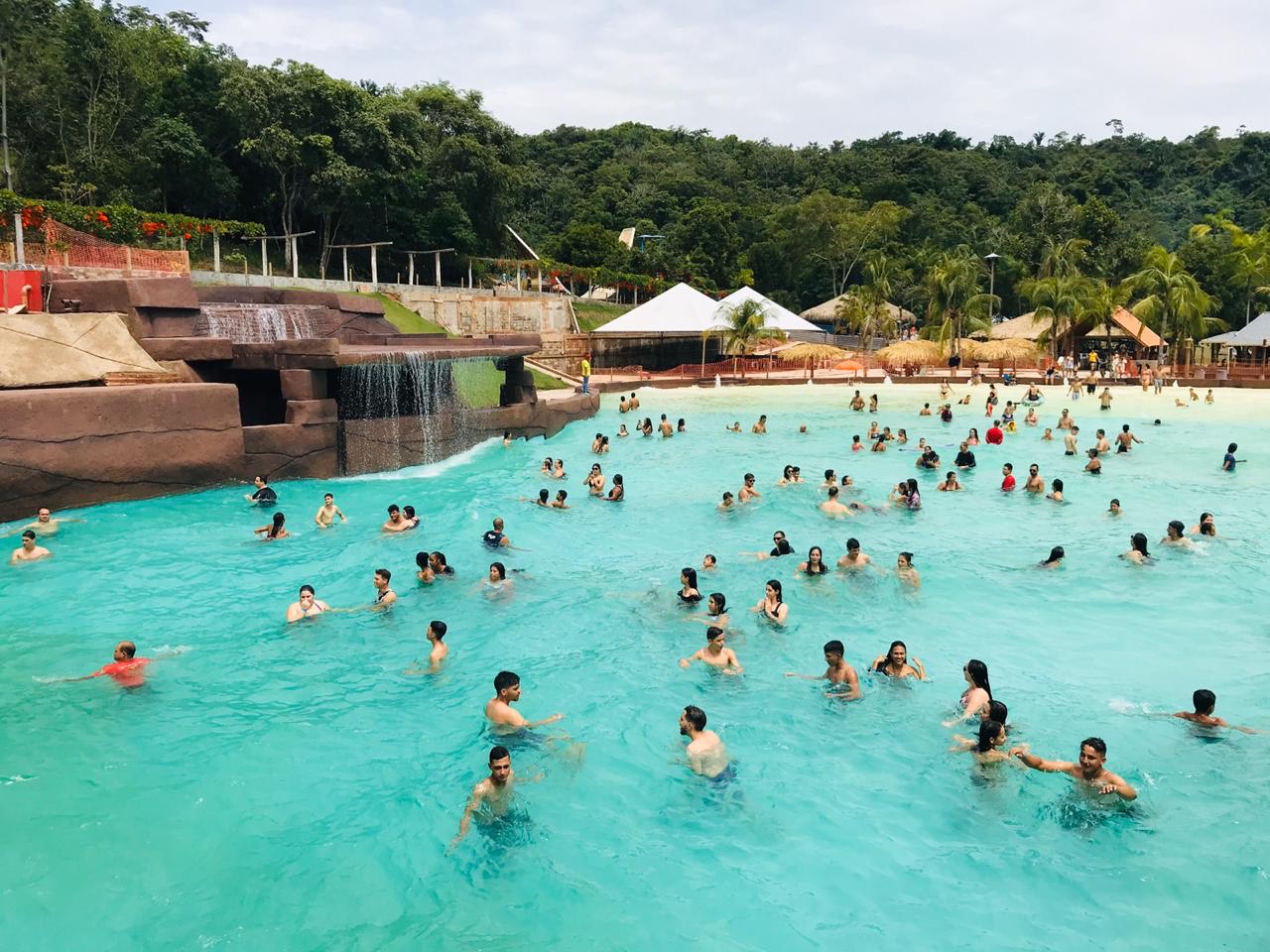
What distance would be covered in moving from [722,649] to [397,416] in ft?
45.3

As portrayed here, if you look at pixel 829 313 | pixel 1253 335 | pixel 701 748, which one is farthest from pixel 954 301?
pixel 701 748

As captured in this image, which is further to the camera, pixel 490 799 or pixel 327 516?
pixel 327 516

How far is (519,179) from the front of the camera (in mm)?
50219

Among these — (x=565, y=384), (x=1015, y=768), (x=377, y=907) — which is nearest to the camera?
(x=377, y=907)

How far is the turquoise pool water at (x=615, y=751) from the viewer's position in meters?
6.36

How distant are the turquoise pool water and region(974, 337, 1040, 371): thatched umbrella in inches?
1023

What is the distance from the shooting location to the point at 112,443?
16281 millimetres

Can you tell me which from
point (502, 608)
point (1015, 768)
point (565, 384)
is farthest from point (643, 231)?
point (1015, 768)

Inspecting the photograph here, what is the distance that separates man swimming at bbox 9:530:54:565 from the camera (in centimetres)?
1339

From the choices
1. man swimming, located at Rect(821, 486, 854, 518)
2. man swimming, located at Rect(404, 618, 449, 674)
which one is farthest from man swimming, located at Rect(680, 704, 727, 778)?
man swimming, located at Rect(821, 486, 854, 518)

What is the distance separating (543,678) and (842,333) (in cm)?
5140

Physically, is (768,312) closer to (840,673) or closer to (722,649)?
(722,649)

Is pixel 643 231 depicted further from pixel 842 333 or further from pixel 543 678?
pixel 543 678

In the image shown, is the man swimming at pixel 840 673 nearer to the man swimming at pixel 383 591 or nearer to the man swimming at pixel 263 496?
the man swimming at pixel 383 591
